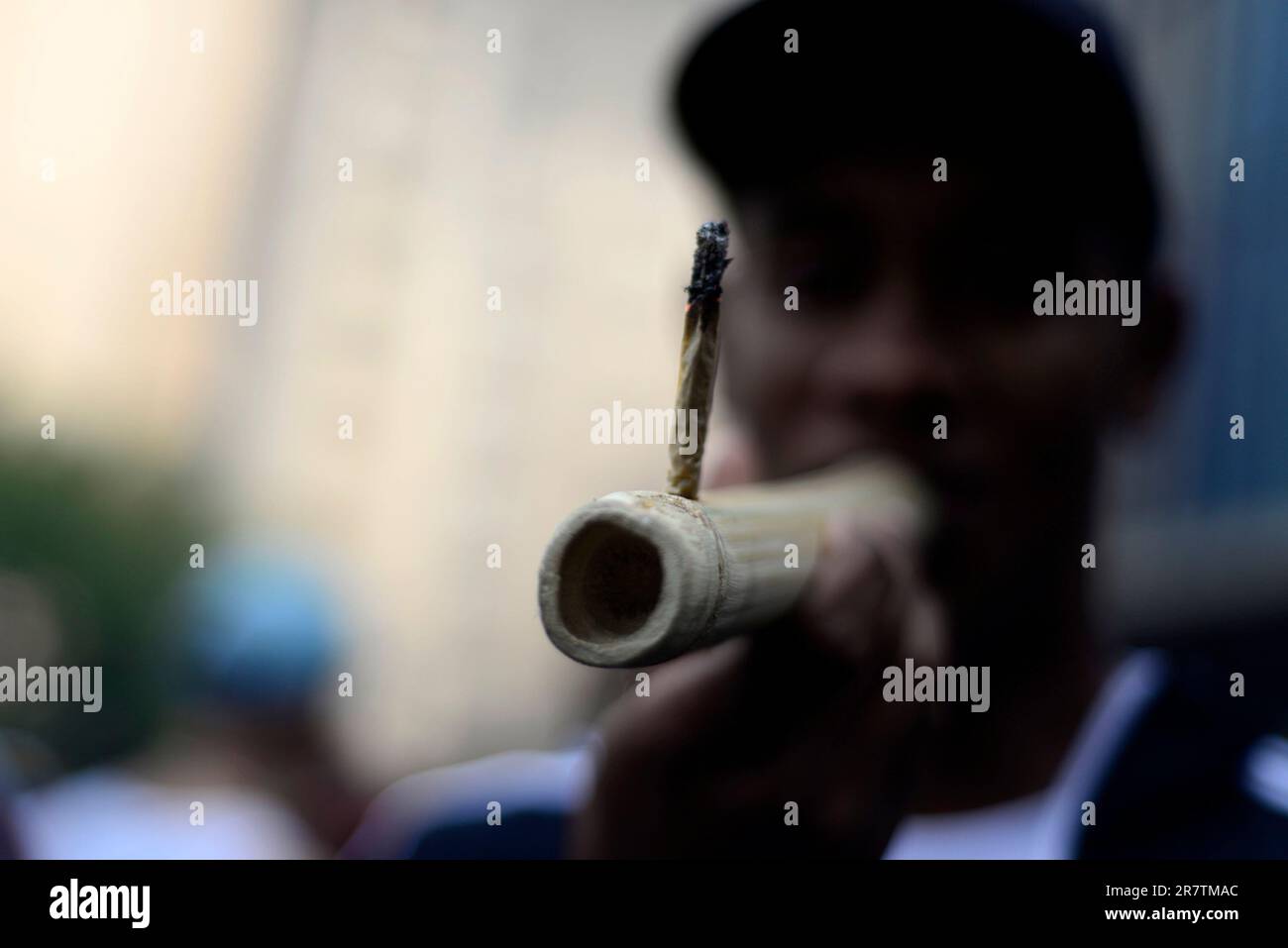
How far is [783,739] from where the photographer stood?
1519 mm

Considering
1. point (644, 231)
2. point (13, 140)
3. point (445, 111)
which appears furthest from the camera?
point (445, 111)

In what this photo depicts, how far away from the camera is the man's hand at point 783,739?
1.38m

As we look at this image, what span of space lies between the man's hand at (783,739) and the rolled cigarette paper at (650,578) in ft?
0.84

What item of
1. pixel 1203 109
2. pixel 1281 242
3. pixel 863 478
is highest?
pixel 1203 109

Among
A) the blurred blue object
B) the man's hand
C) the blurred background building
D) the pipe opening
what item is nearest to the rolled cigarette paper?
the pipe opening

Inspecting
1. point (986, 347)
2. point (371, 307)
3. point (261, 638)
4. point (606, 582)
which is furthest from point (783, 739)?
point (371, 307)

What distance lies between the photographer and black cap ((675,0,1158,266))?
2.02m

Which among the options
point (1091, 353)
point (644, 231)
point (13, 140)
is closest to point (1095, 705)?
point (1091, 353)

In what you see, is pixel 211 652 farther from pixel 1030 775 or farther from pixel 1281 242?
pixel 1281 242

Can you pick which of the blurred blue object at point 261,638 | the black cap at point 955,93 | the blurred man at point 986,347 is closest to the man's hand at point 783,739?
the blurred man at point 986,347

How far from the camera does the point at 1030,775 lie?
82.1 inches

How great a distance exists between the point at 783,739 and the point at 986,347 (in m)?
0.85

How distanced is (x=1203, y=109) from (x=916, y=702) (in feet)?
12.9

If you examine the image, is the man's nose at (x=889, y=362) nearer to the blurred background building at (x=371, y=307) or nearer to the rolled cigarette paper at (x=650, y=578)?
the rolled cigarette paper at (x=650, y=578)
